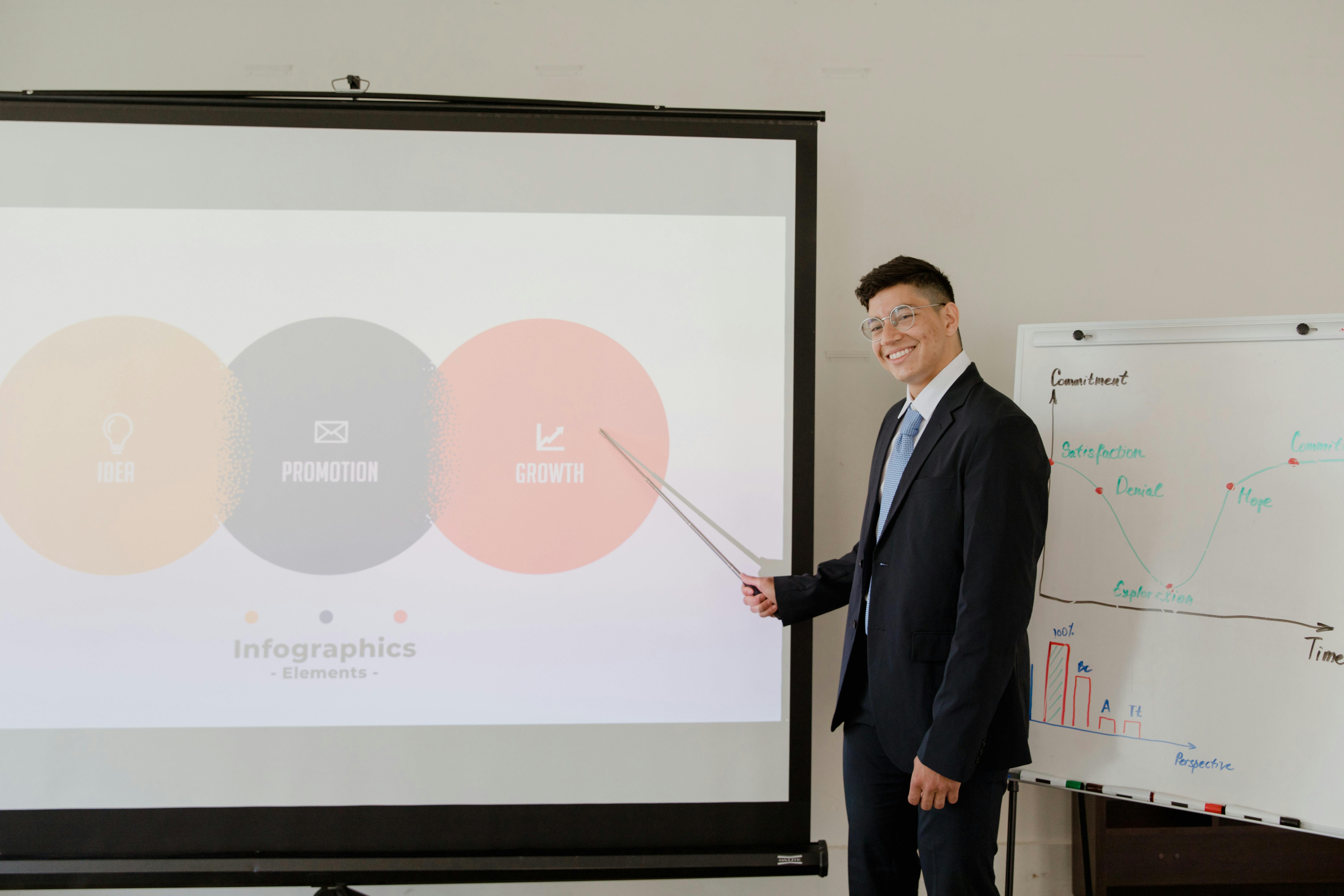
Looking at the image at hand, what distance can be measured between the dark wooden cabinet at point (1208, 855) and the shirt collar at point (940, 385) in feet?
4.21

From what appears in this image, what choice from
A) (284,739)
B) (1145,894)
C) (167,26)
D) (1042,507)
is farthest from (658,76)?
(1145,894)

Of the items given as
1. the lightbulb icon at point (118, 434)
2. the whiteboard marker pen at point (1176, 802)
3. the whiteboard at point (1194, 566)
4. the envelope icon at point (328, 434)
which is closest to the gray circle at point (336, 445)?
the envelope icon at point (328, 434)

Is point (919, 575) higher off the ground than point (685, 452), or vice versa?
point (685, 452)

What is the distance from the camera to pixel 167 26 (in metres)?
2.04

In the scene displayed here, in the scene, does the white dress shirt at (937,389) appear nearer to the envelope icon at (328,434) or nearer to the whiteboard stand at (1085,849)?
the whiteboard stand at (1085,849)

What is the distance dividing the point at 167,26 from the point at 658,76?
1539 mm

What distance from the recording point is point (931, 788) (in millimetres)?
1306

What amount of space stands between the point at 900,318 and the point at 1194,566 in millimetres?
1042

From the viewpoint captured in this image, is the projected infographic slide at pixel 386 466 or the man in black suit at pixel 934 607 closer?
the man in black suit at pixel 934 607

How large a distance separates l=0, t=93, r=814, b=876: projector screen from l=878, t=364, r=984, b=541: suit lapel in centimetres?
30

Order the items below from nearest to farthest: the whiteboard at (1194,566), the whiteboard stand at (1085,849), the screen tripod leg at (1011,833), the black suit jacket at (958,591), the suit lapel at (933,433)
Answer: the black suit jacket at (958,591), the suit lapel at (933,433), the whiteboard at (1194,566), the screen tripod leg at (1011,833), the whiteboard stand at (1085,849)

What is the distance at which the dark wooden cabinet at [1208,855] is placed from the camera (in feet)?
5.97

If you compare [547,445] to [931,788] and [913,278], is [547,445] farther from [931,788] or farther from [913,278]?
[931,788]

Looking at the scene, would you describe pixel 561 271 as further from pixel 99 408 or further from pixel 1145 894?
pixel 1145 894
